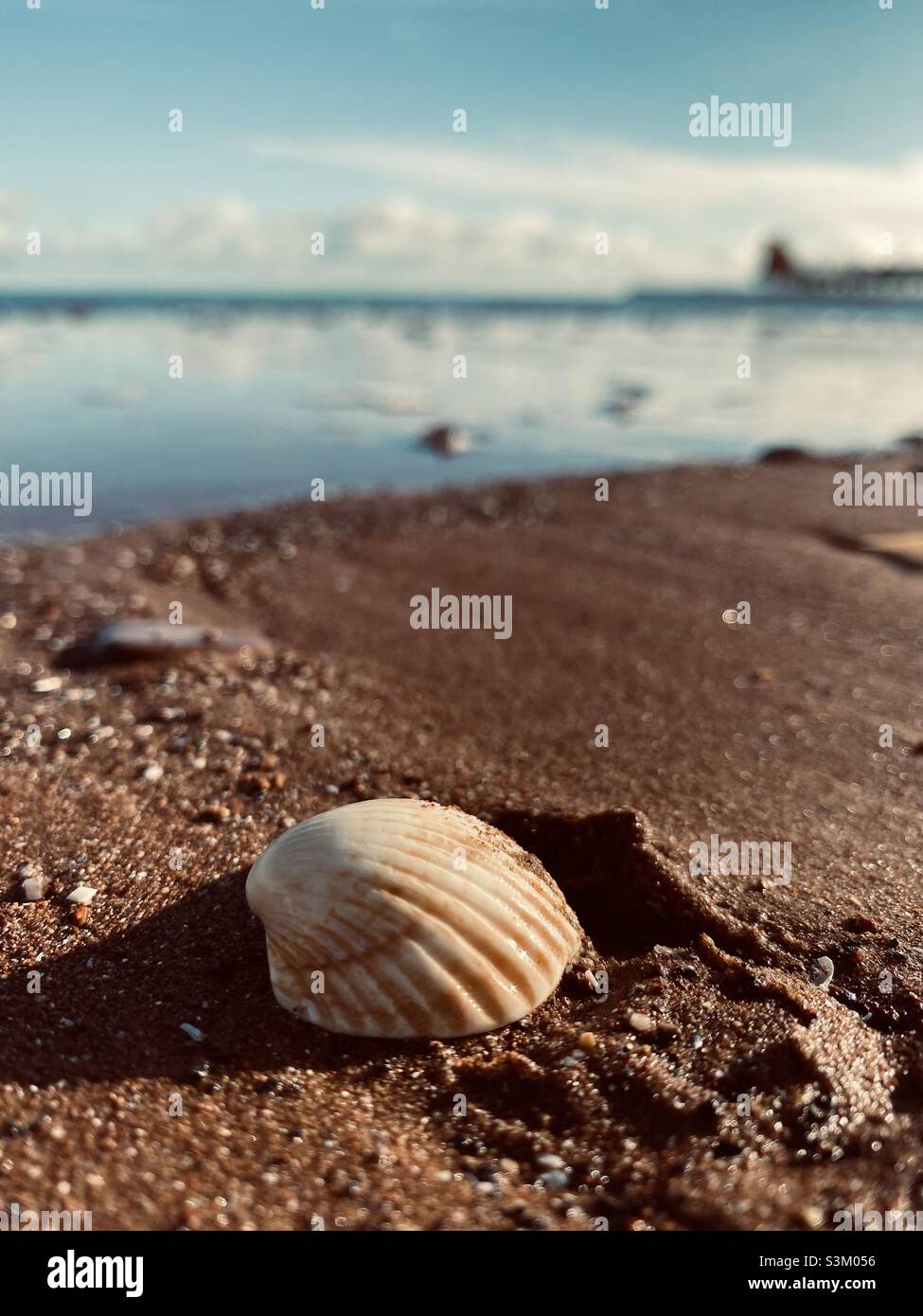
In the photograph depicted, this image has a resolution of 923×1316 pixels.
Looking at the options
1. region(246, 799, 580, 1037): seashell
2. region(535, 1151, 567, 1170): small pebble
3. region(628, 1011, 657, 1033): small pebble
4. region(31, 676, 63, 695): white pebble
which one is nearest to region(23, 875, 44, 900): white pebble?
region(246, 799, 580, 1037): seashell

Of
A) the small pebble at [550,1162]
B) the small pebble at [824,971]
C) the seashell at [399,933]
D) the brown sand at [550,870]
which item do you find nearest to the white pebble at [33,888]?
the brown sand at [550,870]

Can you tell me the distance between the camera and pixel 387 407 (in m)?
15.8

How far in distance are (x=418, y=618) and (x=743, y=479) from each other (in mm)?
5931

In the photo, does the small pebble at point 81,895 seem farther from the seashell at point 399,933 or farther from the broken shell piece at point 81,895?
the seashell at point 399,933

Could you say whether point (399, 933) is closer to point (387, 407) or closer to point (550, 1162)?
point (550, 1162)

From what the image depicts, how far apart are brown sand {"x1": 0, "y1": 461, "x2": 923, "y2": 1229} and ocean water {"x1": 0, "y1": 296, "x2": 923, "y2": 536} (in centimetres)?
437

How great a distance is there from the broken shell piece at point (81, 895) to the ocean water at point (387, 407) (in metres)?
5.92

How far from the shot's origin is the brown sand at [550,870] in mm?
2230

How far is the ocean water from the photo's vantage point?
10.9 m

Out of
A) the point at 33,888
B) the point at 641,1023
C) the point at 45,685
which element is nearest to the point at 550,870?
the point at 641,1023

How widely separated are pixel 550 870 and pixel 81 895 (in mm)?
1617
